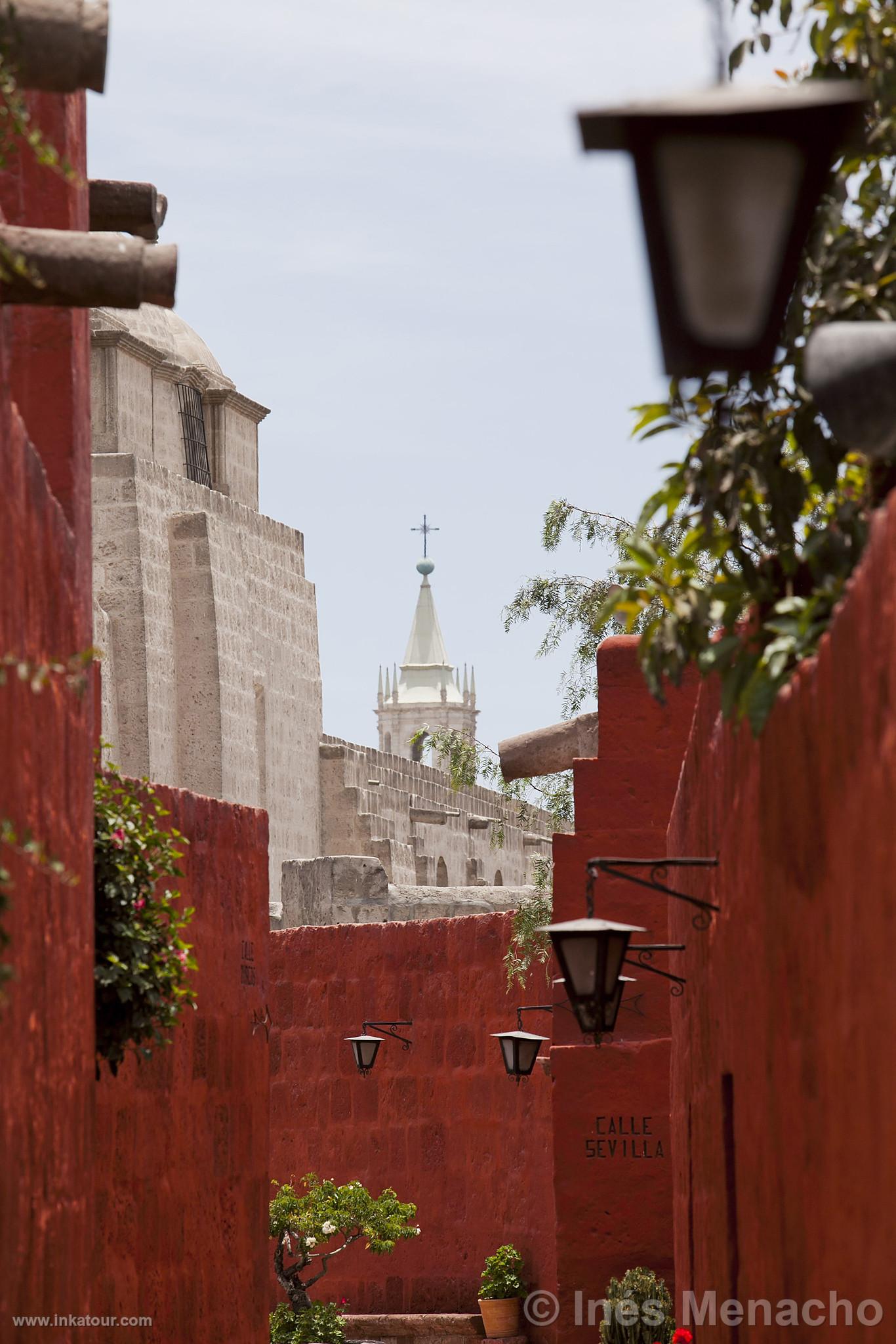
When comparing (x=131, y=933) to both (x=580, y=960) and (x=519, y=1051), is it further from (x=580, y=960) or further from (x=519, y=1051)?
(x=519, y=1051)

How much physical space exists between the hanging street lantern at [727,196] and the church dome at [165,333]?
23758 mm

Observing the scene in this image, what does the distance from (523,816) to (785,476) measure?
1156cm

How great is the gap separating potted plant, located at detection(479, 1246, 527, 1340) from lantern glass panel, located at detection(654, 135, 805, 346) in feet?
34.7

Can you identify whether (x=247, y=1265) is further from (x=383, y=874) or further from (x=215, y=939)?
(x=383, y=874)

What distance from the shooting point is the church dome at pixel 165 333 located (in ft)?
87.1

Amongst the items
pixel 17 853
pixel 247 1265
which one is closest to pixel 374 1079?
pixel 247 1265

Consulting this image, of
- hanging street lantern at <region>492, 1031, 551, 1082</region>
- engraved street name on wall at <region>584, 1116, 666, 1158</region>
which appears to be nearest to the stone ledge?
hanging street lantern at <region>492, 1031, 551, 1082</region>

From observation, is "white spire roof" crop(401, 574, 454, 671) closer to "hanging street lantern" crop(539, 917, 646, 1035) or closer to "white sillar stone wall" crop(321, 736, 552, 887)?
"white sillar stone wall" crop(321, 736, 552, 887)

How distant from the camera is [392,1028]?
1404 cm

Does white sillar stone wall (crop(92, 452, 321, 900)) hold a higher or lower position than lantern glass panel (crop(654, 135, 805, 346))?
higher

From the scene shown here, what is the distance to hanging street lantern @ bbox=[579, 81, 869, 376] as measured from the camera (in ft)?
9.77

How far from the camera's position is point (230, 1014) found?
9172 mm

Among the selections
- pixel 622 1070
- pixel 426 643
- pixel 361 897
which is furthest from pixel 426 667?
pixel 622 1070

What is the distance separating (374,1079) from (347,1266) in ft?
4.46
